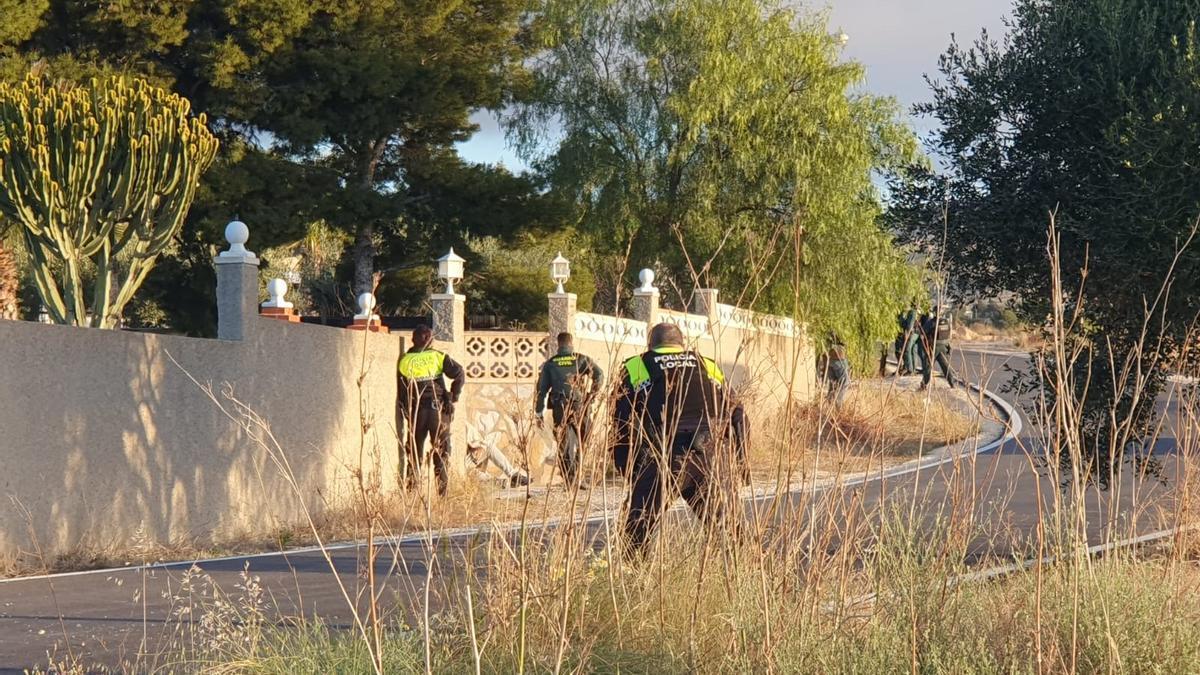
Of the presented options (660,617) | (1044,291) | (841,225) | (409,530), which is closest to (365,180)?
(841,225)

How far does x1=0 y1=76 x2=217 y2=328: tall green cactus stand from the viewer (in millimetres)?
18172

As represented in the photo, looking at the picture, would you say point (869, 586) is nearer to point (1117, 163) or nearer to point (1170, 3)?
point (1117, 163)

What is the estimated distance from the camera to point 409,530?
12.6 m

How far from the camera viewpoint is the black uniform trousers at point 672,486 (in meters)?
5.84

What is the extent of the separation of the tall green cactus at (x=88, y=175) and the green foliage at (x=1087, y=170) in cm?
1178

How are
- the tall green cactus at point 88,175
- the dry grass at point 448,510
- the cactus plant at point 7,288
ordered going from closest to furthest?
the dry grass at point 448,510 < the cactus plant at point 7,288 < the tall green cactus at point 88,175

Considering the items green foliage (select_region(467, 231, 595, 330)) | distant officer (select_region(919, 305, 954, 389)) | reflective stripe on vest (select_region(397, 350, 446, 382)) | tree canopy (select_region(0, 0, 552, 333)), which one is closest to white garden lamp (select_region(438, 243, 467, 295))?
reflective stripe on vest (select_region(397, 350, 446, 382))

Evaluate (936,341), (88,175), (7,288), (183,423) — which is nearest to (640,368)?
(936,341)

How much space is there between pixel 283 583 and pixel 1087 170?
5431 millimetres

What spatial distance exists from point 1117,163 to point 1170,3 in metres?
1.04

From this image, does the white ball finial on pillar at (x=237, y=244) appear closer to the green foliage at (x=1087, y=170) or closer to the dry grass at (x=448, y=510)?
the dry grass at (x=448, y=510)

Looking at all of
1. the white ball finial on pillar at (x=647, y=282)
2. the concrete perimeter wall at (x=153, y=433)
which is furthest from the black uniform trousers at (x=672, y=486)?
the white ball finial on pillar at (x=647, y=282)

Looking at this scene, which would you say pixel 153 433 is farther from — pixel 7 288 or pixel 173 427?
pixel 7 288

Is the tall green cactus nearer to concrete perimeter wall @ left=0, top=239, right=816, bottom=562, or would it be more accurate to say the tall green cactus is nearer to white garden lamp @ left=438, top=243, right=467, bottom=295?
white garden lamp @ left=438, top=243, right=467, bottom=295
